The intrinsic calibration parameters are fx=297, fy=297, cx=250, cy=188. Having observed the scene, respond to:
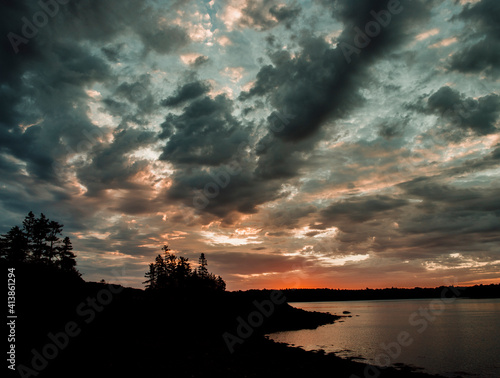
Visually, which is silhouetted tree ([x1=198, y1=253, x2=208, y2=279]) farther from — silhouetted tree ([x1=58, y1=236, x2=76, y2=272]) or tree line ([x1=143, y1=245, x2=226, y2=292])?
silhouetted tree ([x1=58, y1=236, x2=76, y2=272])

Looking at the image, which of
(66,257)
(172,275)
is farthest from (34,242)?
(172,275)

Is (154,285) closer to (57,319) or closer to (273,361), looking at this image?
(57,319)

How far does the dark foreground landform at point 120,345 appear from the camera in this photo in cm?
2069

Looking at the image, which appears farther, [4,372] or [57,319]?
[57,319]

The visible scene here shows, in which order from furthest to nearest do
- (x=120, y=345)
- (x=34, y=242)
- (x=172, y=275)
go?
(x=172, y=275), (x=34, y=242), (x=120, y=345)

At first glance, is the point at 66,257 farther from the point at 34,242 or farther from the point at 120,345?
the point at 120,345

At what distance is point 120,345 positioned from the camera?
27672 millimetres

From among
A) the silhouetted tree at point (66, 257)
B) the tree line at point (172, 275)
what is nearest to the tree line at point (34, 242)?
the silhouetted tree at point (66, 257)

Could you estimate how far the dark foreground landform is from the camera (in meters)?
20.7

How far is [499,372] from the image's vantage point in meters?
31.1

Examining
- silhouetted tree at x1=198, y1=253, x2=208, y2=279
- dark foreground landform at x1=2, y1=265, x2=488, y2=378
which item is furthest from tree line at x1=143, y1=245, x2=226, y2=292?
dark foreground landform at x1=2, y1=265, x2=488, y2=378

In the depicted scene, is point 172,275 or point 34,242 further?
point 172,275

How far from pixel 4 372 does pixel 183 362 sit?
37.3ft

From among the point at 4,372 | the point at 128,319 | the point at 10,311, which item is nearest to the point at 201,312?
the point at 128,319
